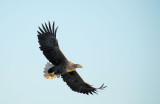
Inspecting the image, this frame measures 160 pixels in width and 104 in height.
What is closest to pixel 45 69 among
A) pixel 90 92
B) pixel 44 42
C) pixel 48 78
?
pixel 48 78

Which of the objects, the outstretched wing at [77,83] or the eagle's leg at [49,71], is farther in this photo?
the outstretched wing at [77,83]

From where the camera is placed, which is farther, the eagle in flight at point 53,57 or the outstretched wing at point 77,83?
the outstretched wing at point 77,83

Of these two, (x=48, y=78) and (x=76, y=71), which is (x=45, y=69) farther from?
(x=76, y=71)

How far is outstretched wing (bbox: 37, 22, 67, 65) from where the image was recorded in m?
13.6

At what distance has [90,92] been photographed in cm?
1527

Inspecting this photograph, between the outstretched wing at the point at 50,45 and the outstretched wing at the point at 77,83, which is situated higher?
the outstretched wing at the point at 50,45

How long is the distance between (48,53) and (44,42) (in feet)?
1.86

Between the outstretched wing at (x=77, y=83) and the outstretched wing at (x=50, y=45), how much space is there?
3.76ft

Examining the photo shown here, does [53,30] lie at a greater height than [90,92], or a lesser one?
greater

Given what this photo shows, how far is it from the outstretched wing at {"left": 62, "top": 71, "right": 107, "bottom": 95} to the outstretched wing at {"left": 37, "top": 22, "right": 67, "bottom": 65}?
115 cm

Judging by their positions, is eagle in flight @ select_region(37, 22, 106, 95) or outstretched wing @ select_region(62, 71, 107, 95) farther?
outstretched wing @ select_region(62, 71, 107, 95)

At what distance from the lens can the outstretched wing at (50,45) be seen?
44.6 feet

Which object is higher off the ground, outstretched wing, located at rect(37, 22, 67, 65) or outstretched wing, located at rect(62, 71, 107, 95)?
outstretched wing, located at rect(37, 22, 67, 65)

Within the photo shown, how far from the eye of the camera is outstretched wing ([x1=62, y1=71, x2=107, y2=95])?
1477cm
